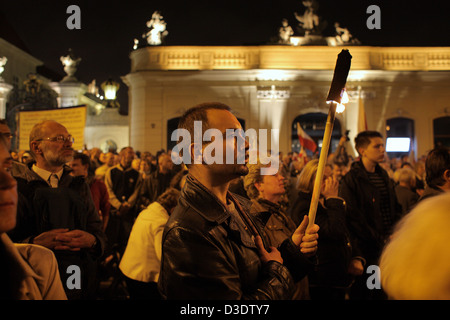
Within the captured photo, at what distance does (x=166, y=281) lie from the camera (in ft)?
6.16

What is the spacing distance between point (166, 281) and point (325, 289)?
2795 millimetres

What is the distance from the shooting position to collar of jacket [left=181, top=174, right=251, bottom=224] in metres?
1.96

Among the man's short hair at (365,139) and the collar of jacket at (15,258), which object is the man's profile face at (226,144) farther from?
the man's short hair at (365,139)

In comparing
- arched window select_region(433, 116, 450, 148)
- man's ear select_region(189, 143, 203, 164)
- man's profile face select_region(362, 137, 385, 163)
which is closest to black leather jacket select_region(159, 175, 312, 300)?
man's ear select_region(189, 143, 203, 164)

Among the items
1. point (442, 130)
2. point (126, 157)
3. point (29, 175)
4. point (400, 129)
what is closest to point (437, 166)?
point (29, 175)

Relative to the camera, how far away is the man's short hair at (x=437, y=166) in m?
3.94

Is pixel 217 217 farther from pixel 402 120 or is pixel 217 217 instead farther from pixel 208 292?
pixel 402 120

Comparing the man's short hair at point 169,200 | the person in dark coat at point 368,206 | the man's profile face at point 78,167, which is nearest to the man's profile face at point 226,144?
the man's short hair at point 169,200

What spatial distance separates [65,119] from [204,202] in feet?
21.0

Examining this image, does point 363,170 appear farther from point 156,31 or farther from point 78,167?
point 156,31

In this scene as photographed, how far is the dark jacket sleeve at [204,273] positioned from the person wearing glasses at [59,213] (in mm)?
1478

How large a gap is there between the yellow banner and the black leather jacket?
238 inches

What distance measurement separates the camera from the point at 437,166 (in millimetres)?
3975
